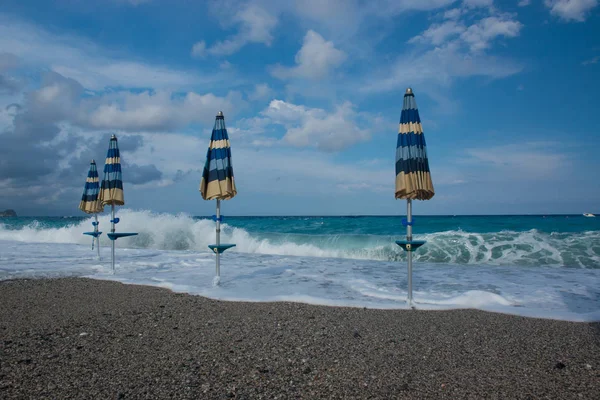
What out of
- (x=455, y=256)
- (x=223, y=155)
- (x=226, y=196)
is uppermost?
(x=223, y=155)

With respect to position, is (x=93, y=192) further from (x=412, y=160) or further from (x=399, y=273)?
(x=412, y=160)

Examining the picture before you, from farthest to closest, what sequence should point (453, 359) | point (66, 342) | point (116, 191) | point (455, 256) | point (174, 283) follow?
point (455, 256) < point (116, 191) < point (174, 283) < point (66, 342) < point (453, 359)

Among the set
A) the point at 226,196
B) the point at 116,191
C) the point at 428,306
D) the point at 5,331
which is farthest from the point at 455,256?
the point at 5,331

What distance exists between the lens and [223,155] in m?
7.67

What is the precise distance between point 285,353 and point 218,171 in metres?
4.49

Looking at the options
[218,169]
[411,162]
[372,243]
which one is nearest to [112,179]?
[218,169]

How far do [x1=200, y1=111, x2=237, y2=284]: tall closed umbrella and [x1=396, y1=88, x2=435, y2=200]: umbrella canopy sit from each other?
125 inches

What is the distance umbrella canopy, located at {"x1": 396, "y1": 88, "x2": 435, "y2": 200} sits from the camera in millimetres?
5996

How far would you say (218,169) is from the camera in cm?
766

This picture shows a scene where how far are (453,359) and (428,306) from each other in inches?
103

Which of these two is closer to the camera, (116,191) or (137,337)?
(137,337)

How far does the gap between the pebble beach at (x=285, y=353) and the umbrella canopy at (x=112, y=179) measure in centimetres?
366

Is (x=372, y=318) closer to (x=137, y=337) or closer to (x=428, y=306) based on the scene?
(x=428, y=306)

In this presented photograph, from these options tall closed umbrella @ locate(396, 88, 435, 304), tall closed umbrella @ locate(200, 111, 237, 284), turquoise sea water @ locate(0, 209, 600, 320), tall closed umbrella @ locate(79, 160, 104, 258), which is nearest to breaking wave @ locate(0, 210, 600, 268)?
turquoise sea water @ locate(0, 209, 600, 320)
